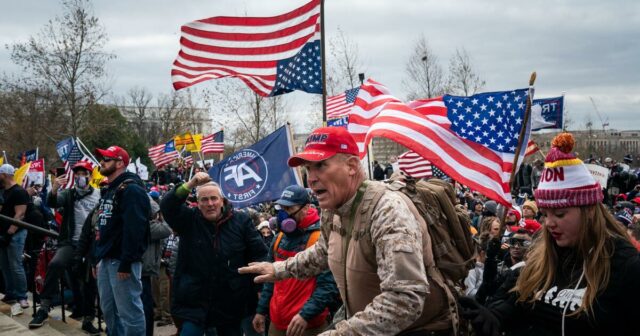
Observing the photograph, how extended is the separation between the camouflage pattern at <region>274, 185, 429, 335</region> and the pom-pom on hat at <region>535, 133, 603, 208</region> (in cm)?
67

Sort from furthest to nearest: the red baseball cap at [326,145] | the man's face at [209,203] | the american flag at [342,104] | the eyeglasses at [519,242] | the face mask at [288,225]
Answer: the american flag at [342,104], the eyeglasses at [519,242], the man's face at [209,203], the face mask at [288,225], the red baseball cap at [326,145]

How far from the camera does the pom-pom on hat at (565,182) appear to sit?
2728mm

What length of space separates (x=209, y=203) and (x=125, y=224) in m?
0.92

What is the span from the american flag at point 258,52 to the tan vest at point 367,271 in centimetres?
447

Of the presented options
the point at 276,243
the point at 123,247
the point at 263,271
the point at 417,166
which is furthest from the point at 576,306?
the point at 417,166

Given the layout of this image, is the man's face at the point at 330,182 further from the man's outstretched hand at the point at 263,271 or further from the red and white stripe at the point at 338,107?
the red and white stripe at the point at 338,107

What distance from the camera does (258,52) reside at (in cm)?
745

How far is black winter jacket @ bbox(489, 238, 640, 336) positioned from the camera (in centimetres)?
248

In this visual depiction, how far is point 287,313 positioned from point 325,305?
1.72ft

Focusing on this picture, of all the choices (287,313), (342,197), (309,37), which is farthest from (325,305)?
(309,37)

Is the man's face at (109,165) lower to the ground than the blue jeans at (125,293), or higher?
higher

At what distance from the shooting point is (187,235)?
545 cm

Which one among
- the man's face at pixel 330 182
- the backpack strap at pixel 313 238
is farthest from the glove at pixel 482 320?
the backpack strap at pixel 313 238

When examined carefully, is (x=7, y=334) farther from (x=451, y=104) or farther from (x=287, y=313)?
(x=451, y=104)
